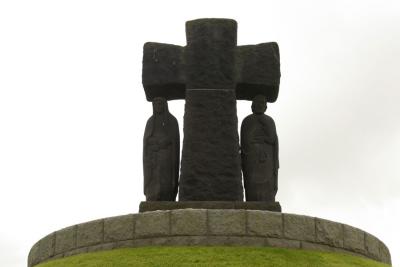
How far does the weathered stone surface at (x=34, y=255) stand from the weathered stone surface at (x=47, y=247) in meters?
0.12

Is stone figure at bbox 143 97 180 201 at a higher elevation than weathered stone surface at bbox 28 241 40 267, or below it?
higher

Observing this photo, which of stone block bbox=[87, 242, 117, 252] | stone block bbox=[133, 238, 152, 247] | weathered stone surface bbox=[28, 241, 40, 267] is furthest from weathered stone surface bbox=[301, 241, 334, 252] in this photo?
weathered stone surface bbox=[28, 241, 40, 267]

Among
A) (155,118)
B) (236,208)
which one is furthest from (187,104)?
(236,208)

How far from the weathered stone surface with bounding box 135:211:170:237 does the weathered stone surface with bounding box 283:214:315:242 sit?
1629mm

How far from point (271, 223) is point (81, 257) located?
2.64 meters

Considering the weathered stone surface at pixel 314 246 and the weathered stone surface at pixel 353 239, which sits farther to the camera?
the weathered stone surface at pixel 353 239

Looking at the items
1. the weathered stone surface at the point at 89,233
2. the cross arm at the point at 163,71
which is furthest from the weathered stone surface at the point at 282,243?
the cross arm at the point at 163,71

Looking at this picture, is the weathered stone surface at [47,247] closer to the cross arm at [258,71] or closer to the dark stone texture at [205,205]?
the dark stone texture at [205,205]

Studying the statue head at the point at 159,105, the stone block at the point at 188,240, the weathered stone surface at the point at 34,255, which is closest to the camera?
the stone block at the point at 188,240

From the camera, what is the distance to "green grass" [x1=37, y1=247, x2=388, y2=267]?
30.7 feet

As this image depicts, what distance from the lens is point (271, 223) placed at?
10.1 meters

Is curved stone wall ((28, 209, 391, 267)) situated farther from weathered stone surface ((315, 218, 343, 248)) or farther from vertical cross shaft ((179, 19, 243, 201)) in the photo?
vertical cross shaft ((179, 19, 243, 201))

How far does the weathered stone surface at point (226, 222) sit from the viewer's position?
9898 millimetres

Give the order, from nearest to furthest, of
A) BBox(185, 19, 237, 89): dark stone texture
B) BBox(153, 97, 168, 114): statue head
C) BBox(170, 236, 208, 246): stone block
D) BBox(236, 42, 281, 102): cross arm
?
BBox(170, 236, 208, 246): stone block, BBox(153, 97, 168, 114): statue head, BBox(185, 19, 237, 89): dark stone texture, BBox(236, 42, 281, 102): cross arm
